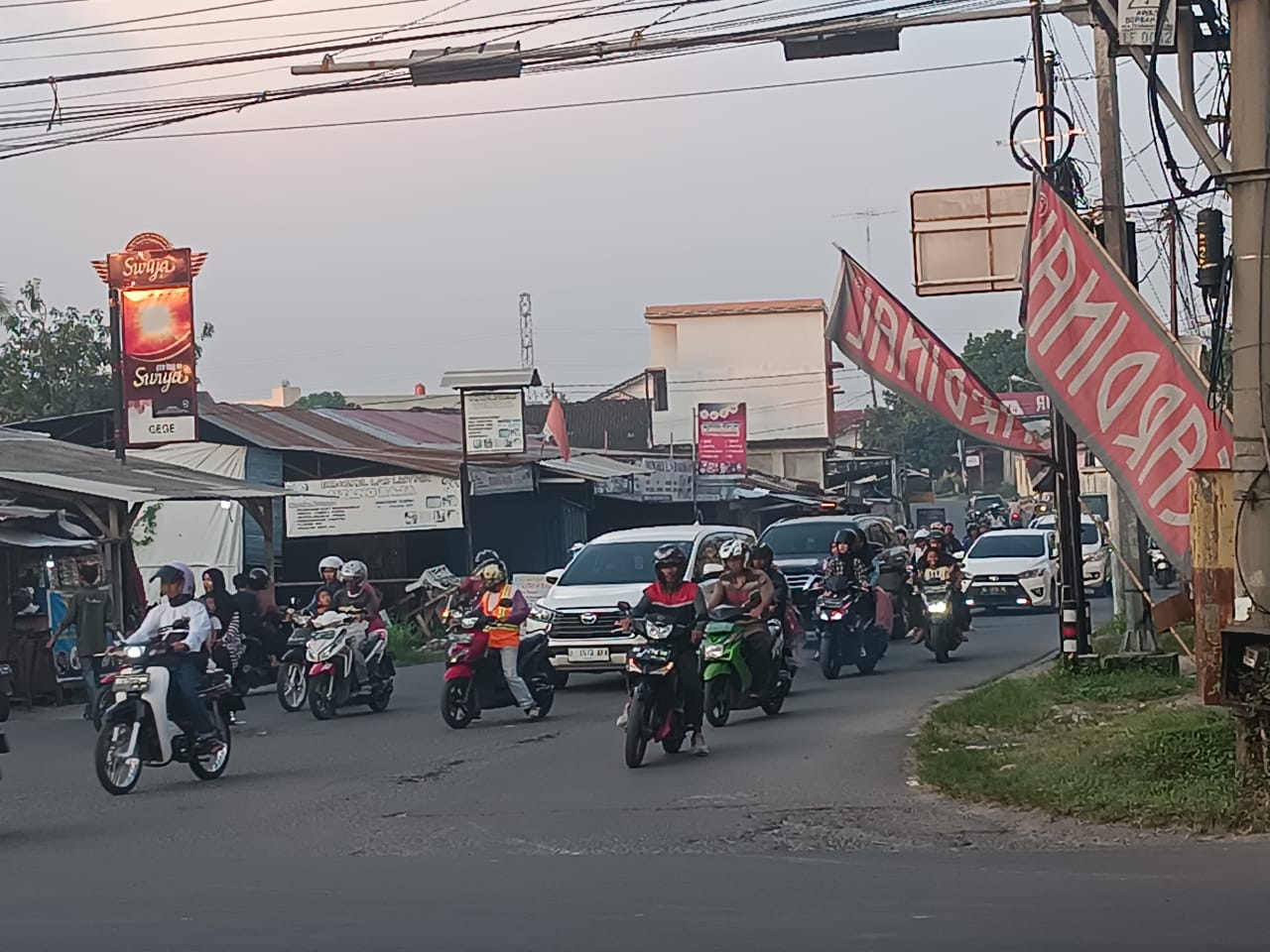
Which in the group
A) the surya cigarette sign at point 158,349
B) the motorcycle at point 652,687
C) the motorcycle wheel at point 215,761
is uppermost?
the surya cigarette sign at point 158,349

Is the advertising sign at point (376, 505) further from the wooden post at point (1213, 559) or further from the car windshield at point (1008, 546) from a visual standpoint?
the wooden post at point (1213, 559)

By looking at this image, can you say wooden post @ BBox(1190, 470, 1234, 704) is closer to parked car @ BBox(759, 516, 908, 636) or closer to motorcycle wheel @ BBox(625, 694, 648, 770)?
motorcycle wheel @ BBox(625, 694, 648, 770)

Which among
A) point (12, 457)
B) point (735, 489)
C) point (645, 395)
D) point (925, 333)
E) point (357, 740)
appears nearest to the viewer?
point (925, 333)

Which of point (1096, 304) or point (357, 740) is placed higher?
point (1096, 304)

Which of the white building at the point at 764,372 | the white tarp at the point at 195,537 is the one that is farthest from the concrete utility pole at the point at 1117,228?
the white building at the point at 764,372

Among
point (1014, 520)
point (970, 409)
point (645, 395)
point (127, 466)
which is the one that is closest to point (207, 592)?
point (127, 466)

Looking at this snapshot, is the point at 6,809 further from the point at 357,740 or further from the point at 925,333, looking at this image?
the point at 925,333

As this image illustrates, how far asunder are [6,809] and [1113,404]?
8100 mm

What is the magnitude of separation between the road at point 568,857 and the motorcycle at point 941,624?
7.11m

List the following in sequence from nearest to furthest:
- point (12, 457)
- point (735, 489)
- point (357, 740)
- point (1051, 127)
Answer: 1. point (357, 740)
2. point (1051, 127)
3. point (12, 457)
4. point (735, 489)

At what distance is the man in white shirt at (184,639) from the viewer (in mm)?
13727

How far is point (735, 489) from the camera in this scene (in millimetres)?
47906

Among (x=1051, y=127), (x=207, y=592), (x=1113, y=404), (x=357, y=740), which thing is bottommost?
(x=357, y=740)

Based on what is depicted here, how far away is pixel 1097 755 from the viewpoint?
12.0 m
